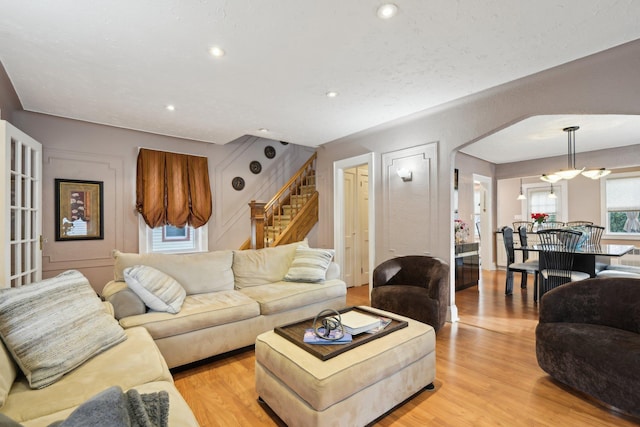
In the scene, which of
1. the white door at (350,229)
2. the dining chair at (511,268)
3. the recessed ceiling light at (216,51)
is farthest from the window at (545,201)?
the recessed ceiling light at (216,51)

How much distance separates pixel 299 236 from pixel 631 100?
14.2ft

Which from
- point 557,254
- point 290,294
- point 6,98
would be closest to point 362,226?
point 290,294

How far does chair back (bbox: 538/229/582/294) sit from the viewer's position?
142 inches

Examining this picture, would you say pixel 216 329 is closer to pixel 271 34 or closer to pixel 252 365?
pixel 252 365

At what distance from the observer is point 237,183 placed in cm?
564

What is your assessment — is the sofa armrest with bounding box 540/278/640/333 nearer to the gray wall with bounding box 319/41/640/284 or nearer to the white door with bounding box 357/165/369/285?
the gray wall with bounding box 319/41/640/284

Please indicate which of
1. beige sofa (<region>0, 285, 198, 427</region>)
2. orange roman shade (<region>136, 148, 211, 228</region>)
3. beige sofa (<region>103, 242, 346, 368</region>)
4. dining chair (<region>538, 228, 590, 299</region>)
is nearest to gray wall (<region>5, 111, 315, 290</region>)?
orange roman shade (<region>136, 148, 211, 228</region>)

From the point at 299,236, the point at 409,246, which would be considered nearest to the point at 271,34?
the point at 409,246

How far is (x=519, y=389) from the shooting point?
2.17m

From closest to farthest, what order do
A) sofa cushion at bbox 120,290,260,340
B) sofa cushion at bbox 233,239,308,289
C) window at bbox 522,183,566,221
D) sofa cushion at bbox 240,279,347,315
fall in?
sofa cushion at bbox 120,290,260,340 → sofa cushion at bbox 240,279,347,315 → sofa cushion at bbox 233,239,308,289 → window at bbox 522,183,566,221

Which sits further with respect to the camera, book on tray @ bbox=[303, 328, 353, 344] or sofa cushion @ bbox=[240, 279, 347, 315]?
sofa cushion @ bbox=[240, 279, 347, 315]

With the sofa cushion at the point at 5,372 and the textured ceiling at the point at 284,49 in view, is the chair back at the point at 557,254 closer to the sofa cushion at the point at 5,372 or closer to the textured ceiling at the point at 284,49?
the textured ceiling at the point at 284,49

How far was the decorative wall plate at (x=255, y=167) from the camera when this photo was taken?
229 inches

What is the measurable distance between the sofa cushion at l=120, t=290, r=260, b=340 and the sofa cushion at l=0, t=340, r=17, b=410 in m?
0.81
